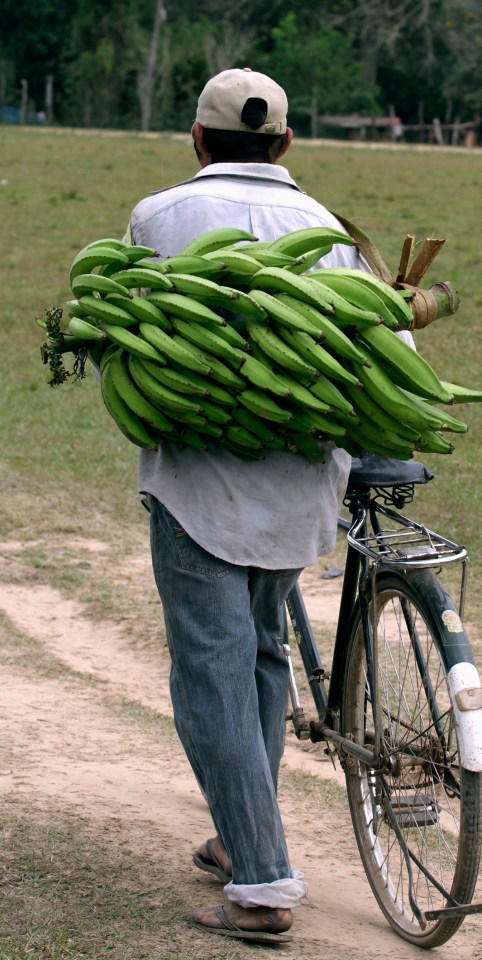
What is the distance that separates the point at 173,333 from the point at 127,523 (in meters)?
4.36

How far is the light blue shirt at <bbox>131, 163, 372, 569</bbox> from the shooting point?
2930 mm

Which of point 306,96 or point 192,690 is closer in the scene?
point 192,690

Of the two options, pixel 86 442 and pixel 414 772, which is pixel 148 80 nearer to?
pixel 86 442

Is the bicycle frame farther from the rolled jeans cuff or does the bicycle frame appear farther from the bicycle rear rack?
the rolled jeans cuff

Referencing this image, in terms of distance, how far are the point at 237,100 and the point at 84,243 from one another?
1373 cm

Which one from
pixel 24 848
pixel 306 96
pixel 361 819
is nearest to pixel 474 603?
pixel 361 819

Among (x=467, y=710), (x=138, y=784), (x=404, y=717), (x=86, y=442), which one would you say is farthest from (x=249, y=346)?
(x=86, y=442)

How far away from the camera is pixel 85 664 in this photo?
5449 mm

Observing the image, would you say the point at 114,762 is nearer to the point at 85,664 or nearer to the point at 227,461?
the point at 85,664

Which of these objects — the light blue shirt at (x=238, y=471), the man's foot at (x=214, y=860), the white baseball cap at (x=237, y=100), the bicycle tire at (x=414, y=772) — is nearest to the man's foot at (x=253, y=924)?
the man's foot at (x=214, y=860)

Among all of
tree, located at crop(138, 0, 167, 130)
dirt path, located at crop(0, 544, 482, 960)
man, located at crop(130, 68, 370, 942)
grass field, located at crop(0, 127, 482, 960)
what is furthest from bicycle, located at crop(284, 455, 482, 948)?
tree, located at crop(138, 0, 167, 130)

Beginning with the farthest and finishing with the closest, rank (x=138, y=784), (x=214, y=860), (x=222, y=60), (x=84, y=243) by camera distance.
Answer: (x=222, y=60)
(x=84, y=243)
(x=138, y=784)
(x=214, y=860)

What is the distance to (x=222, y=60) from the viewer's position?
5053cm

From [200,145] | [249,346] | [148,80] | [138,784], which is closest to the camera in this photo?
[249,346]
